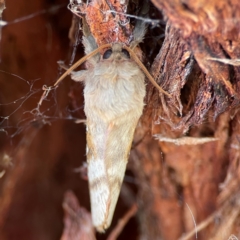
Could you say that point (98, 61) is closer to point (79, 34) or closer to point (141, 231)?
point (79, 34)

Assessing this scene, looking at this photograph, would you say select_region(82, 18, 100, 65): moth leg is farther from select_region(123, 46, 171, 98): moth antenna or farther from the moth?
select_region(123, 46, 171, 98): moth antenna

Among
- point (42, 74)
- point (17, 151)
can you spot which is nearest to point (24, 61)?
point (42, 74)

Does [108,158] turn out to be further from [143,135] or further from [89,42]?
[89,42]

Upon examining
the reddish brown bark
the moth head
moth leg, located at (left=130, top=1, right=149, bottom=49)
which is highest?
moth leg, located at (left=130, top=1, right=149, bottom=49)

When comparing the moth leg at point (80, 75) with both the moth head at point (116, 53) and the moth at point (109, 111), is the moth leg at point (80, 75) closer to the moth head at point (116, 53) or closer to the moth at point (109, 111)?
the moth at point (109, 111)

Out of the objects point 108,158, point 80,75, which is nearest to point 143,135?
point 108,158

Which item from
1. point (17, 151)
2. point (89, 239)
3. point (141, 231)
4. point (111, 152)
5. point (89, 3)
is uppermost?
point (89, 3)

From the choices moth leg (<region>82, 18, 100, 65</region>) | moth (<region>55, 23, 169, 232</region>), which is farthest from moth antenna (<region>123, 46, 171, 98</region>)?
moth leg (<region>82, 18, 100, 65</region>)

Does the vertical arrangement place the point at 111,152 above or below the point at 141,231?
above
